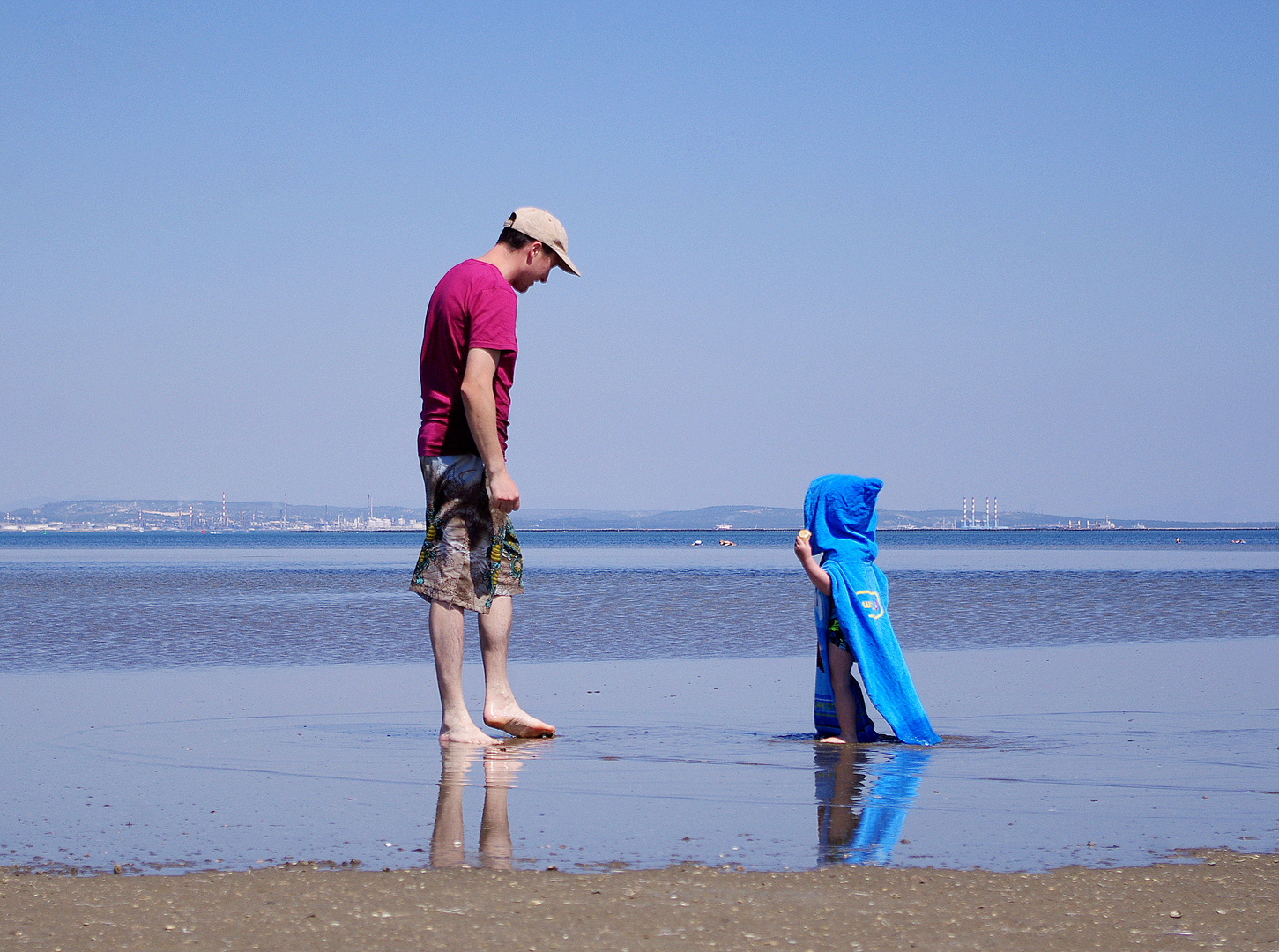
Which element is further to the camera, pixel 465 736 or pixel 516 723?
pixel 516 723

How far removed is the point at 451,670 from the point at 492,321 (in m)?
1.24

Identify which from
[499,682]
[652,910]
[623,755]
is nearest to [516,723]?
[499,682]

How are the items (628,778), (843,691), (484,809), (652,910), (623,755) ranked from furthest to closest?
(843,691)
(623,755)
(628,778)
(484,809)
(652,910)

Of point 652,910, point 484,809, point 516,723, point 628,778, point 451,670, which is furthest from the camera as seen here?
point 516,723

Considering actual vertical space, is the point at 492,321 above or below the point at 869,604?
above

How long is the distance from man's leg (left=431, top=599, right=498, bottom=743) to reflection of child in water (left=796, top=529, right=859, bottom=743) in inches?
52.4

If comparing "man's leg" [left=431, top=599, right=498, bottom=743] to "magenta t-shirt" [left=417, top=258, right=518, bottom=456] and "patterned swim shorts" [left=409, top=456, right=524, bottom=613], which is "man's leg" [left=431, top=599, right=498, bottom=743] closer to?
"patterned swim shorts" [left=409, top=456, right=524, bottom=613]

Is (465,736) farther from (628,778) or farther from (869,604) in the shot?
(869,604)

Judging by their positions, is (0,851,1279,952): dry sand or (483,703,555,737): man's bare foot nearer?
(0,851,1279,952): dry sand

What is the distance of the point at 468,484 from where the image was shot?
4.77 m

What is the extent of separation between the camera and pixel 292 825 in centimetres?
336

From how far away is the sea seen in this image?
10.4ft

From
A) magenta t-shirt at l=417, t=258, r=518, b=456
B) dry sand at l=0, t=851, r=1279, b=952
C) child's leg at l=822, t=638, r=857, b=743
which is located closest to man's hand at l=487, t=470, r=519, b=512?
magenta t-shirt at l=417, t=258, r=518, b=456

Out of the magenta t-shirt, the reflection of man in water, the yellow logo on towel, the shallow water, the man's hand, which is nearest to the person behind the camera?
the reflection of man in water
